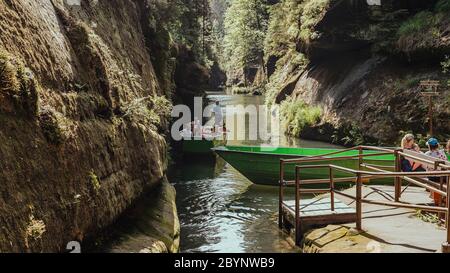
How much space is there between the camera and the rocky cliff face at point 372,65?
881 inches

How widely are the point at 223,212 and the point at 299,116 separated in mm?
15793

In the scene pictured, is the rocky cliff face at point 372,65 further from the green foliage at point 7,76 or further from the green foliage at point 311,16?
the green foliage at point 7,76

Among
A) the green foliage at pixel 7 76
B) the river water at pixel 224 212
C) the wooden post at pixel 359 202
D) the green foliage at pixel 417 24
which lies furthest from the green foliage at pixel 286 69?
the green foliage at pixel 7 76

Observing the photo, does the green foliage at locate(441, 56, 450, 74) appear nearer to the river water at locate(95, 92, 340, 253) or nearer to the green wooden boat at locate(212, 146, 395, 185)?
the green wooden boat at locate(212, 146, 395, 185)

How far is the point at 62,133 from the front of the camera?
7.16m

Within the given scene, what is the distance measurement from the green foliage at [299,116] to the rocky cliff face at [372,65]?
0.54 metres

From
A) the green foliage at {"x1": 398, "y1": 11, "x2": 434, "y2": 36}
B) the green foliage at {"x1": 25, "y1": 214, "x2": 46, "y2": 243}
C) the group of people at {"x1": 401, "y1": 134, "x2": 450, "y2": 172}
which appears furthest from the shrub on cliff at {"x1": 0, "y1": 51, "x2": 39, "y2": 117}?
the green foliage at {"x1": 398, "y1": 11, "x2": 434, "y2": 36}

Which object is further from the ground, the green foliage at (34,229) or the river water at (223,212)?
the green foliage at (34,229)

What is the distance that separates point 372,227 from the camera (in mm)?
9406

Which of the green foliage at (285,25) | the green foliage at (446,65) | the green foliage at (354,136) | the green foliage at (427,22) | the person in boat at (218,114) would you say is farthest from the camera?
the green foliage at (285,25)

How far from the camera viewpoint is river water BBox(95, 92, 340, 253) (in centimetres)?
1197

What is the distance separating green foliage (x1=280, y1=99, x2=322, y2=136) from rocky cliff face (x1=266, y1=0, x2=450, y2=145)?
1.76 ft

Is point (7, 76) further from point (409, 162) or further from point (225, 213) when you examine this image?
point (225, 213)

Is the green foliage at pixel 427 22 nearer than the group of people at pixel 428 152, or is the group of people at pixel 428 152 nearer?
the group of people at pixel 428 152
